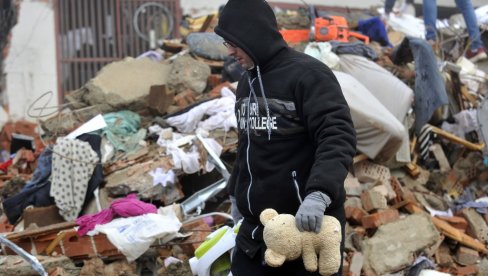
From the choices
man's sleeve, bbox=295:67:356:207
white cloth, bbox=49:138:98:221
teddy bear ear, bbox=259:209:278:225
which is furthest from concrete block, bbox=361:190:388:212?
teddy bear ear, bbox=259:209:278:225

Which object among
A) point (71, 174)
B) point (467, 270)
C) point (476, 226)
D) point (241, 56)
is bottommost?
point (467, 270)

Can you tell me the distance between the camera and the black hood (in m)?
2.87

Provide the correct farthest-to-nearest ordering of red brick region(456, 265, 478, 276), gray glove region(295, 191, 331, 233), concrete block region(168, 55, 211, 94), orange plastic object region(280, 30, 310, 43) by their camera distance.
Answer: orange plastic object region(280, 30, 310, 43) → concrete block region(168, 55, 211, 94) → red brick region(456, 265, 478, 276) → gray glove region(295, 191, 331, 233)

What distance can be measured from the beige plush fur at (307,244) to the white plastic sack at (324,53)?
5035 millimetres

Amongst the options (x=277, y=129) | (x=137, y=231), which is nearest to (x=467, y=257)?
(x=137, y=231)

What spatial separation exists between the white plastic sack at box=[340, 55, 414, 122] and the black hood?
4386mm

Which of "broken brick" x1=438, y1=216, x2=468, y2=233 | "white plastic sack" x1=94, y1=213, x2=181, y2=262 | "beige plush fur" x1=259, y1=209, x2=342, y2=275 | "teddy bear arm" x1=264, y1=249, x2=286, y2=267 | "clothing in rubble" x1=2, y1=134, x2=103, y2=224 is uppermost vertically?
"beige plush fur" x1=259, y1=209, x2=342, y2=275

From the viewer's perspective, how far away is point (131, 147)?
6590 millimetres

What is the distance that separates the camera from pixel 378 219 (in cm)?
586

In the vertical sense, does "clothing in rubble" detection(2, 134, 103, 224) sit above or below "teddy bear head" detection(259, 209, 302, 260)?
below

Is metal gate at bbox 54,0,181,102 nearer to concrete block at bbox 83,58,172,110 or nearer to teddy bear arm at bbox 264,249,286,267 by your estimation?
concrete block at bbox 83,58,172,110

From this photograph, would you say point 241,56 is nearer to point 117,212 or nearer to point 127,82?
point 117,212

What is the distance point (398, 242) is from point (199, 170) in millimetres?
1923

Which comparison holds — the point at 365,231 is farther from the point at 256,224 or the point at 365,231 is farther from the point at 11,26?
the point at 11,26
